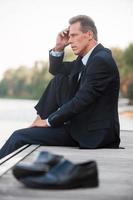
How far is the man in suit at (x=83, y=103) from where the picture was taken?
348 centimetres

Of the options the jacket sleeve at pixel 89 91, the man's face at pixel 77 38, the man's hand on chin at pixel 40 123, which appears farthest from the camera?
the man's hand on chin at pixel 40 123

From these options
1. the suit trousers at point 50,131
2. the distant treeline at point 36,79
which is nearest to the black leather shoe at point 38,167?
the suit trousers at point 50,131

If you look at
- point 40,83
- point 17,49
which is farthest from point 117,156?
point 17,49

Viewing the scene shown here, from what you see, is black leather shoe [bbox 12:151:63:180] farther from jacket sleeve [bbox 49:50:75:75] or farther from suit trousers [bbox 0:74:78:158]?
jacket sleeve [bbox 49:50:75:75]

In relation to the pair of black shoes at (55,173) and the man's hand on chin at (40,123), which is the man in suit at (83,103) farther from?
the pair of black shoes at (55,173)

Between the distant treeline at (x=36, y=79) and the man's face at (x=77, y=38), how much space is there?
632 inches

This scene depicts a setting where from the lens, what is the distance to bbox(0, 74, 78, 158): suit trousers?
141 inches

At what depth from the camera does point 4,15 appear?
28047 mm

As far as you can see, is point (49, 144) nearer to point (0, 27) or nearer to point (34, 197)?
point (34, 197)

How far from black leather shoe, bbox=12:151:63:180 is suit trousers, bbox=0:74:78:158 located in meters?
1.27

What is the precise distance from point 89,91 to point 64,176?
129cm

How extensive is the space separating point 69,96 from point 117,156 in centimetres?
58

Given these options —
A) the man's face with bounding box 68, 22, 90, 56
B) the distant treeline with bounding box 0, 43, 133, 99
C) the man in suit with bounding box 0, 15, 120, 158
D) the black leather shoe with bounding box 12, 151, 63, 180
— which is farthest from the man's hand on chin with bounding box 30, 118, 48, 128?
the distant treeline with bounding box 0, 43, 133, 99

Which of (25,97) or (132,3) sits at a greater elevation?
(132,3)
